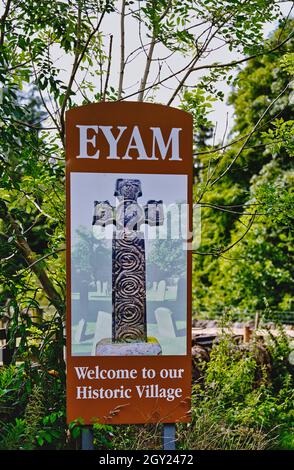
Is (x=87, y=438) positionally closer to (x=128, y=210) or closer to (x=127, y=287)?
(x=127, y=287)

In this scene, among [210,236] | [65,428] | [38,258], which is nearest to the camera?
[65,428]

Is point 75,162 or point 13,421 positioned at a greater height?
point 75,162

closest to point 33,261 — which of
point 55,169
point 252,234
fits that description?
point 55,169

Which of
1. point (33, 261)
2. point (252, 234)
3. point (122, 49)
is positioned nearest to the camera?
point (33, 261)

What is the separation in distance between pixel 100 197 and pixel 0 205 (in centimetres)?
86

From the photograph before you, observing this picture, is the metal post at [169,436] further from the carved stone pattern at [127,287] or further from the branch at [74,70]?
the branch at [74,70]

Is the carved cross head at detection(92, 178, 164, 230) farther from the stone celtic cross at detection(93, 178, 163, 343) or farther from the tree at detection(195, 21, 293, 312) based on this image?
the tree at detection(195, 21, 293, 312)

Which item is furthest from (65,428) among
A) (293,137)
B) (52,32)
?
(52,32)

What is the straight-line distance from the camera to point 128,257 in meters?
4.82

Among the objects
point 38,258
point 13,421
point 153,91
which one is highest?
point 153,91

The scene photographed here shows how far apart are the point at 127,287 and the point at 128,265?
133 mm

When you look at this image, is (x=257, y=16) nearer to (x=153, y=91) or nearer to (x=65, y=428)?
(x=153, y=91)

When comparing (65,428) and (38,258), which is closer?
(65,428)

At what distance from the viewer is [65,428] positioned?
16.7ft
